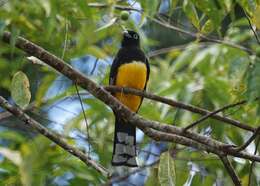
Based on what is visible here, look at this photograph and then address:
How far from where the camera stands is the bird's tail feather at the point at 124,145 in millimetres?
3820

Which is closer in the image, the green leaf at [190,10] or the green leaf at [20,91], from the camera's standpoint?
the green leaf at [20,91]

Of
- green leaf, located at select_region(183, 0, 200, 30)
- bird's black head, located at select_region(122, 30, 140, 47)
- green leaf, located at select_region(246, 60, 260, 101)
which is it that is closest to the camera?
green leaf, located at select_region(246, 60, 260, 101)

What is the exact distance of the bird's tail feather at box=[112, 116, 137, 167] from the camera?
3.82 m

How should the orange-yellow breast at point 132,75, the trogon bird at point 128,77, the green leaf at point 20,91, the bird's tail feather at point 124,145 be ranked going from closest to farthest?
1. the green leaf at point 20,91
2. the bird's tail feather at point 124,145
3. the trogon bird at point 128,77
4. the orange-yellow breast at point 132,75

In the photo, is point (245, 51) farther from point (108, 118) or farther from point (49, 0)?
point (49, 0)

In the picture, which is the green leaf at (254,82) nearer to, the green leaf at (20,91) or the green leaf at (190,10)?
the green leaf at (190,10)

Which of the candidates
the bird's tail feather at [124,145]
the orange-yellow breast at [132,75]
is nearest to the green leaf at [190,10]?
the bird's tail feather at [124,145]

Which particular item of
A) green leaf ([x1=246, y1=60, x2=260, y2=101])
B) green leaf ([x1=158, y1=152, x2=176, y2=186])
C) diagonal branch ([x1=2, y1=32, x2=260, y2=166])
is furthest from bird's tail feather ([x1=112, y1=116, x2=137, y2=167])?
green leaf ([x1=246, y1=60, x2=260, y2=101])

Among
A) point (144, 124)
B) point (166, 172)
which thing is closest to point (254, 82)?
point (166, 172)

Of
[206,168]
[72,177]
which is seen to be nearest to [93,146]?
[72,177]

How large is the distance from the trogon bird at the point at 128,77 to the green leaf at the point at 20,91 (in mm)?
1175

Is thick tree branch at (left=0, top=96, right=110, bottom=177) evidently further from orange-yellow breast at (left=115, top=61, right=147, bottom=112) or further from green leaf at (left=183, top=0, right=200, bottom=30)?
orange-yellow breast at (left=115, top=61, right=147, bottom=112)

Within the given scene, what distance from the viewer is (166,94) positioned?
13.5ft

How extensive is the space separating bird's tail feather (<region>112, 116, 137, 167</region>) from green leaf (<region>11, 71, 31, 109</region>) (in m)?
1.06
